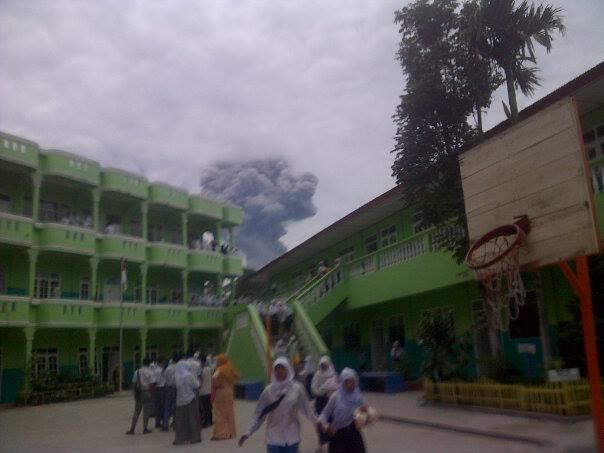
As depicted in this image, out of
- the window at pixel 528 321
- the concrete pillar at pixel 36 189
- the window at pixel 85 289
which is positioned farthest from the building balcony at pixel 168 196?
the window at pixel 528 321

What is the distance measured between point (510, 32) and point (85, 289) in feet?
68.2

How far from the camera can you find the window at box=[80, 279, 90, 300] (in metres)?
26.9

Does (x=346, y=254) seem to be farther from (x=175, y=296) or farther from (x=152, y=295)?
(x=152, y=295)

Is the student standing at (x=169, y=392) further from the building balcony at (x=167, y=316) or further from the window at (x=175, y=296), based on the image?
the window at (x=175, y=296)

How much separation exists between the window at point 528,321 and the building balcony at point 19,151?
18.0m

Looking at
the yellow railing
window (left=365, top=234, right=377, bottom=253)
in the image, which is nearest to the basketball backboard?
the yellow railing

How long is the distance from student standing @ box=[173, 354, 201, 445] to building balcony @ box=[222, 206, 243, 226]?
74.6 feet

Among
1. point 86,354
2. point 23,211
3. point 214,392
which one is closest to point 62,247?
point 23,211

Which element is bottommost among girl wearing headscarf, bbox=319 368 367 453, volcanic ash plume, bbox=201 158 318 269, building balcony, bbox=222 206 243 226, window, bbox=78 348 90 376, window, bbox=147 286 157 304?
girl wearing headscarf, bbox=319 368 367 453

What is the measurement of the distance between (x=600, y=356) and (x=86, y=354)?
21750 mm

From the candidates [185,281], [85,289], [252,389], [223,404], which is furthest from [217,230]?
[223,404]

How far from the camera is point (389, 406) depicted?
14500 millimetres

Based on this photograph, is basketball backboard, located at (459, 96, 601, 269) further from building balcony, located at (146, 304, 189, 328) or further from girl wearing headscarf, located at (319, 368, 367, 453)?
building balcony, located at (146, 304, 189, 328)

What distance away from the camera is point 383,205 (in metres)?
21.5
